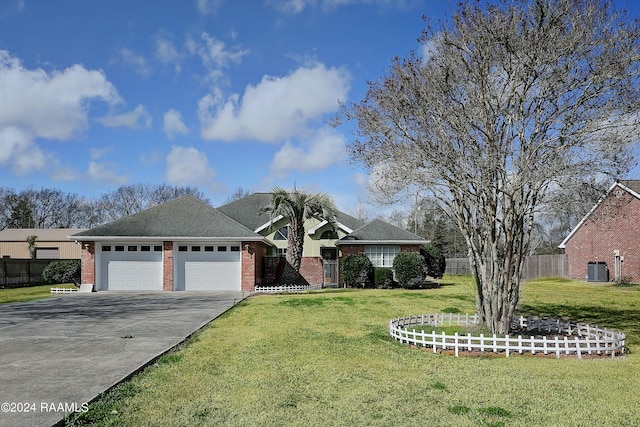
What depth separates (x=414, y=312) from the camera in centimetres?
1650

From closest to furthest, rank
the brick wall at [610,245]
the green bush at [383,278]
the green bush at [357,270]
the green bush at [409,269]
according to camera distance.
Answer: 1. the green bush at [409,269]
2. the green bush at [357,270]
3. the green bush at [383,278]
4. the brick wall at [610,245]

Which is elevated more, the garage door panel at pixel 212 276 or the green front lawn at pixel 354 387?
the garage door panel at pixel 212 276

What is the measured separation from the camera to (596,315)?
16438mm

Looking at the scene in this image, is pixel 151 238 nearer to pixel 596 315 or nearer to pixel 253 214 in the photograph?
pixel 253 214

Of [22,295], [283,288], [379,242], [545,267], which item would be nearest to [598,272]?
[545,267]

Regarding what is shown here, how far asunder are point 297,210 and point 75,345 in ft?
60.1

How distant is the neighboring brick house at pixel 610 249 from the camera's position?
30703 millimetres

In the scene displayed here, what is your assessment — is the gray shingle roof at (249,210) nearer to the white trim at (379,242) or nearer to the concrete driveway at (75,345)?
the white trim at (379,242)

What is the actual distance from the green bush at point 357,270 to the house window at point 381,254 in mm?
1502

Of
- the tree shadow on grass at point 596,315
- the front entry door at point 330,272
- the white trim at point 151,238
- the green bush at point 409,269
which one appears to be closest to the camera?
the tree shadow on grass at point 596,315

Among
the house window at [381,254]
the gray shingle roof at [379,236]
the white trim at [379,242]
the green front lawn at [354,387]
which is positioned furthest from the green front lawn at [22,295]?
the house window at [381,254]

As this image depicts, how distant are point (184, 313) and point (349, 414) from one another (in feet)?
36.7

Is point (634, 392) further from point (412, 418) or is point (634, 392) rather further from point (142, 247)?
point (142, 247)

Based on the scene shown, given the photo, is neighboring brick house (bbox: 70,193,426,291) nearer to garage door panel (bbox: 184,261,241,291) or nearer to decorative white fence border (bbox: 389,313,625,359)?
garage door panel (bbox: 184,261,241,291)
